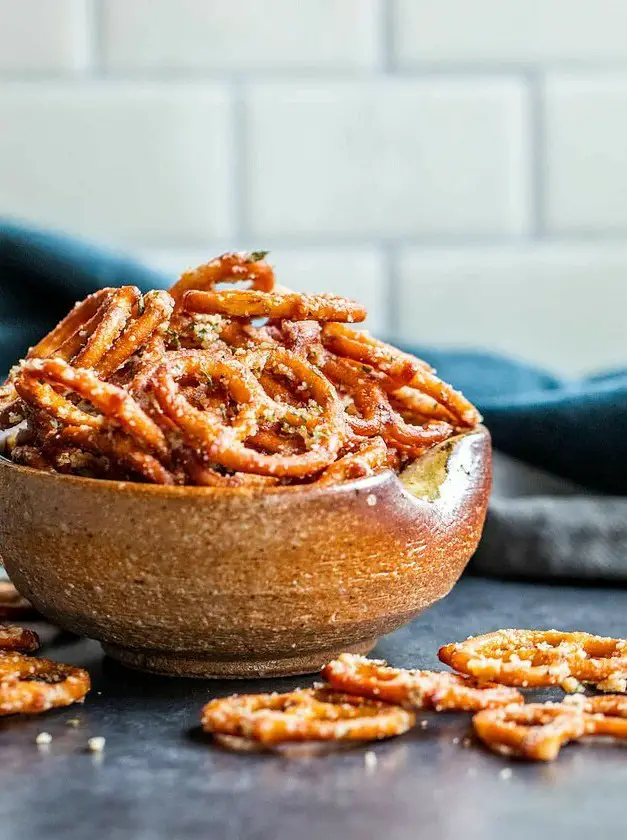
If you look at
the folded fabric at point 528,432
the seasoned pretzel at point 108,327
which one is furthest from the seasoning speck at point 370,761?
the folded fabric at point 528,432

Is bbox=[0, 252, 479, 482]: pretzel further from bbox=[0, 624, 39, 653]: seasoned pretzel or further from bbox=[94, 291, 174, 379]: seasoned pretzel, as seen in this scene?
bbox=[0, 624, 39, 653]: seasoned pretzel

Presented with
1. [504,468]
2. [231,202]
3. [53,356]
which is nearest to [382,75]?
[231,202]

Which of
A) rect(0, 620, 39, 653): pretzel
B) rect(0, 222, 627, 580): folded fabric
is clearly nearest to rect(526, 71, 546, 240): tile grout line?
rect(0, 222, 627, 580): folded fabric

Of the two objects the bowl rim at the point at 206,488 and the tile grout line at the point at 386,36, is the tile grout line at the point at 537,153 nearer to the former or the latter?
the tile grout line at the point at 386,36

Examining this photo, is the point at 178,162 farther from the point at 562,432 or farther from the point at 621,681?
the point at 621,681

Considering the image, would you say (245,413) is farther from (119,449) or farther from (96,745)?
(96,745)

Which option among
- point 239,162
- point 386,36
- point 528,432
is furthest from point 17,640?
point 386,36
